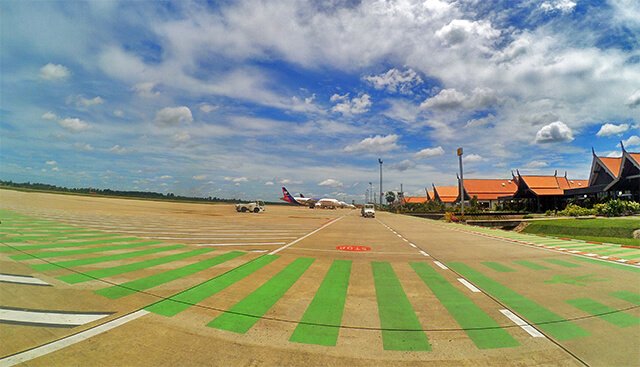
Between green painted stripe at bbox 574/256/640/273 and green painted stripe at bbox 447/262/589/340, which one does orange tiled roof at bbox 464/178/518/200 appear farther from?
green painted stripe at bbox 447/262/589/340

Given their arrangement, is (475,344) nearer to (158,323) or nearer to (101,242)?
(158,323)

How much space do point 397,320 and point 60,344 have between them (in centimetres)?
468

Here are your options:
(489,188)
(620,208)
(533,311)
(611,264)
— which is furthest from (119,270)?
(489,188)

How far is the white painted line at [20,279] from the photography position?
21.2 ft

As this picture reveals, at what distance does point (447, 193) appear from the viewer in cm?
9956

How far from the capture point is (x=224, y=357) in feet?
11.9

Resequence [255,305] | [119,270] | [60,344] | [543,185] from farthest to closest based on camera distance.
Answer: [543,185]
[119,270]
[255,305]
[60,344]

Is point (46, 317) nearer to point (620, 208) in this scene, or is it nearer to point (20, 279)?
point (20, 279)

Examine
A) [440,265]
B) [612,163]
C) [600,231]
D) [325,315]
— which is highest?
[612,163]

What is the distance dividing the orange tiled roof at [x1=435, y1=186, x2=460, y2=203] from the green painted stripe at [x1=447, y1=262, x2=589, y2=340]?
95.0 m

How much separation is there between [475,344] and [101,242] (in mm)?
14110

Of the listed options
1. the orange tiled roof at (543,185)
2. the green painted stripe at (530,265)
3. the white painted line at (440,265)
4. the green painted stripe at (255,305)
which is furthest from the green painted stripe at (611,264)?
the orange tiled roof at (543,185)

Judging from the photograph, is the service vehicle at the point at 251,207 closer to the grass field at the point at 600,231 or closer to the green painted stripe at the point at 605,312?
the grass field at the point at 600,231

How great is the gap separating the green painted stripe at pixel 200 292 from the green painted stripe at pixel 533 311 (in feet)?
18.8
